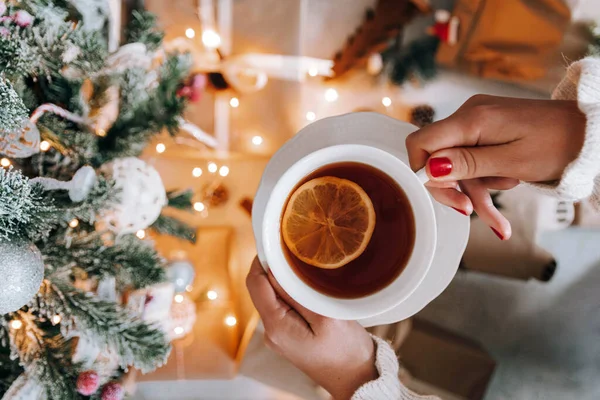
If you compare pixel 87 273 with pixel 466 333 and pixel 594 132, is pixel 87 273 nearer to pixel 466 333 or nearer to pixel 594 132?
pixel 594 132

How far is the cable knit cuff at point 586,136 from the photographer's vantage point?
1.67ft

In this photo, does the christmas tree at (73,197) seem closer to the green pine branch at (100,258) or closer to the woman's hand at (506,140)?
the green pine branch at (100,258)

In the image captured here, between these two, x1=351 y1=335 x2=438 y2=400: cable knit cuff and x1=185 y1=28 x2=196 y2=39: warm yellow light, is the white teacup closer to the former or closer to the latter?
x1=351 y1=335 x2=438 y2=400: cable knit cuff

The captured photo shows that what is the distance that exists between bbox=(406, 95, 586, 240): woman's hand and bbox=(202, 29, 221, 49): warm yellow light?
867 mm

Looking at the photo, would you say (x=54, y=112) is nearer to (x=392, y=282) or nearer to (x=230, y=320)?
(x=392, y=282)

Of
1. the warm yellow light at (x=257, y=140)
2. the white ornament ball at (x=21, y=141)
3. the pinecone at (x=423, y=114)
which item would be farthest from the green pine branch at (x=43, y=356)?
the pinecone at (x=423, y=114)

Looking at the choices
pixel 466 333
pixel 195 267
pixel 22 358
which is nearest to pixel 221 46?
pixel 195 267

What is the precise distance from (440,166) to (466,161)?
0.12 feet

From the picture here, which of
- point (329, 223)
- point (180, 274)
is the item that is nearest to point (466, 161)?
point (329, 223)

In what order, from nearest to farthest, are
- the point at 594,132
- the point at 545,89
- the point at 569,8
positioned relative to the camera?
the point at 594,132 < the point at 569,8 < the point at 545,89

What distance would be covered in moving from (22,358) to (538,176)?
77cm

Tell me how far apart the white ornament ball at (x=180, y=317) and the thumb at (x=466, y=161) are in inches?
25.9

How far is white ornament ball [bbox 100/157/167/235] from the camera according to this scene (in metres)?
0.62

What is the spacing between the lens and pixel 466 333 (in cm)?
127
